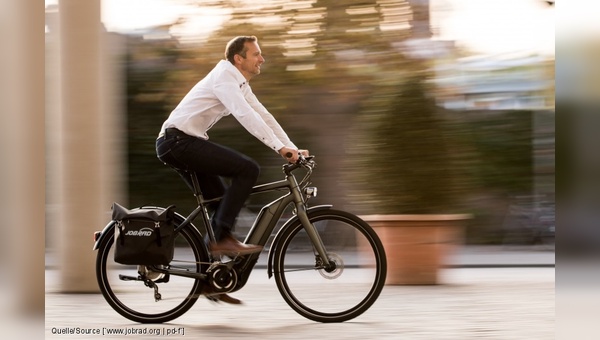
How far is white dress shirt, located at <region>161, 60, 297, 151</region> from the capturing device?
5.93 m

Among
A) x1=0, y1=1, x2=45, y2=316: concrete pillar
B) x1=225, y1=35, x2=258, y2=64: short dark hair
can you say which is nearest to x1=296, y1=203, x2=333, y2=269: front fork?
x1=225, y1=35, x2=258, y2=64: short dark hair

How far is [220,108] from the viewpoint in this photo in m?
6.16

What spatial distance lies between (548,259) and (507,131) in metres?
2.65

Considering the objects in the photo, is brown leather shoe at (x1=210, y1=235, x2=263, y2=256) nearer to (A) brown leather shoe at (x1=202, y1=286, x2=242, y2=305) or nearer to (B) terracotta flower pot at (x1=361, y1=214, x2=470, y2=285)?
(A) brown leather shoe at (x1=202, y1=286, x2=242, y2=305)

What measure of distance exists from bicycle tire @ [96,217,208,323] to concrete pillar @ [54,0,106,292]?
154cm

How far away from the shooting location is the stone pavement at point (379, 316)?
590 cm

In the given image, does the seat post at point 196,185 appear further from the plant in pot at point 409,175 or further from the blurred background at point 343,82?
the plant in pot at point 409,175

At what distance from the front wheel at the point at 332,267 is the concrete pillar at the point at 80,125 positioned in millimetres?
2291

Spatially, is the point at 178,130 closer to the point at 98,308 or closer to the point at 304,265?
the point at 304,265

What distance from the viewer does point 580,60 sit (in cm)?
543

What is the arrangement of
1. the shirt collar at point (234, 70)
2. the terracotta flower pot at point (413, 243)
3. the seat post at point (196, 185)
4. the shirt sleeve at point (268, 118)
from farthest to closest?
the terracotta flower pot at point (413, 243) → the shirt sleeve at point (268, 118) → the shirt collar at point (234, 70) → the seat post at point (196, 185)

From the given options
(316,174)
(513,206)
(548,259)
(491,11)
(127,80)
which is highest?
(491,11)

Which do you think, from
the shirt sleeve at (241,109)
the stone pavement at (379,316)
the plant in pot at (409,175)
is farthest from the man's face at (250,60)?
the plant in pot at (409,175)

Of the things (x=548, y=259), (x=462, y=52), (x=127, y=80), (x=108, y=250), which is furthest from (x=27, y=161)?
(x=548, y=259)
